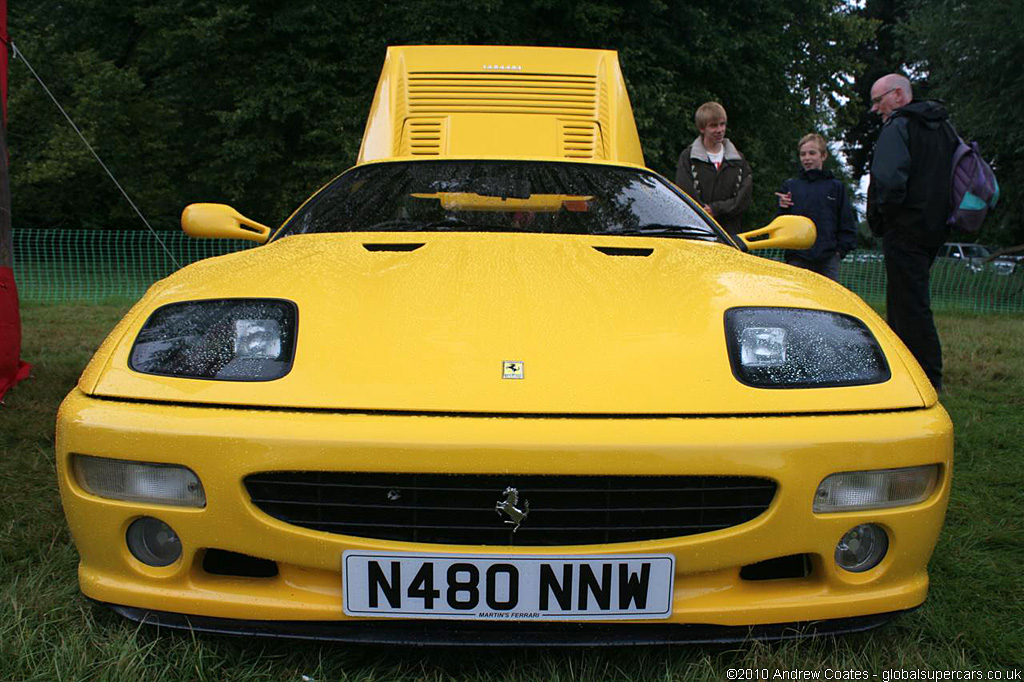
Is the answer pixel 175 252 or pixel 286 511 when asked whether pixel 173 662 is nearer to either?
pixel 286 511

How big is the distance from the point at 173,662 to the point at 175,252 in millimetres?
12795

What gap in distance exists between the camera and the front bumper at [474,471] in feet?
4.32

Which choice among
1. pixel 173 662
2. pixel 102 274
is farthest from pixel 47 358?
pixel 102 274

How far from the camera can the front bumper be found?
132cm

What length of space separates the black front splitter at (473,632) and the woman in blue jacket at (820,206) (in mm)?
3996

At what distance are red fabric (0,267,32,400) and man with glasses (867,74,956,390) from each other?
13.6 ft

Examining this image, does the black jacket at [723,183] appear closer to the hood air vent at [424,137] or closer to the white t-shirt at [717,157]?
the white t-shirt at [717,157]

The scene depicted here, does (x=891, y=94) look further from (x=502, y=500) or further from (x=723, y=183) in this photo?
(x=502, y=500)

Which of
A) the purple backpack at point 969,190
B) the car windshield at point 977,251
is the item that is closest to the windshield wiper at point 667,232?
the purple backpack at point 969,190

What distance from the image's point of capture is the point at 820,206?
4898 mm

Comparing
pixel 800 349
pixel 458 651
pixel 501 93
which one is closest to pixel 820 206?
pixel 501 93

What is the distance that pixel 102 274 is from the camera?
1119cm

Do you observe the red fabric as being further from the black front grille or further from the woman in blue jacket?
the woman in blue jacket

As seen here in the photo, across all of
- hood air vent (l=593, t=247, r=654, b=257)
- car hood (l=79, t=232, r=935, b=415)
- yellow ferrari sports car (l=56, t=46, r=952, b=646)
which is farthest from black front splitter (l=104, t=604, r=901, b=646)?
hood air vent (l=593, t=247, r=654, b=257)
